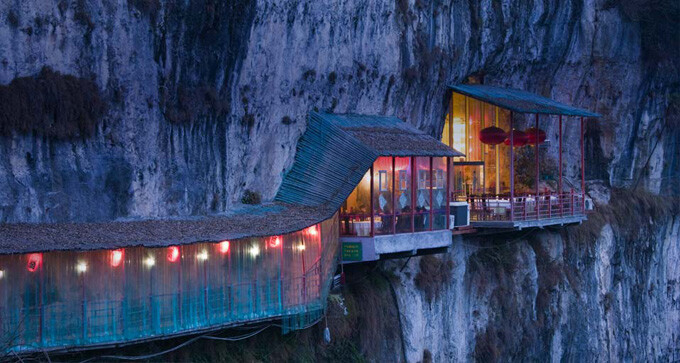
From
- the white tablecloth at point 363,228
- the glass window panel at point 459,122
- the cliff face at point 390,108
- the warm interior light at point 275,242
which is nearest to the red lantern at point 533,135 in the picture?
the cliff face at point 390,108

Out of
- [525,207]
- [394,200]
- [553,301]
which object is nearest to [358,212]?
[394,200]

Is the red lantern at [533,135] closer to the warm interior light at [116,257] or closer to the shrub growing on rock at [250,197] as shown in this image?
the shrub growing on rock at [250,197]

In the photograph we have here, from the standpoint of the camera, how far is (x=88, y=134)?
68.8 ft

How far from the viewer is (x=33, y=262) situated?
18969mm

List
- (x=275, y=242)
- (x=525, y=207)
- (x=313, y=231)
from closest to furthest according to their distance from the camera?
1. (x=275, y=242)
2. (x=313, y=231)
3. (x=525, y=207)

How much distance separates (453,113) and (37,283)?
18.5m

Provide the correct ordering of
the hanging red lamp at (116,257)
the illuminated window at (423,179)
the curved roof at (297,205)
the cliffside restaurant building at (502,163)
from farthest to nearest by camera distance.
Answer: the cliffside restaurant building at (502,163) < the illuminated window at (423,179) < the hanging red lamp at (116,257) < the curved roof at (297,205)

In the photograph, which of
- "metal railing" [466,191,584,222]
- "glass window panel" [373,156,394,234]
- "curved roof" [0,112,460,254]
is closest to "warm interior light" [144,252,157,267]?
"curved roof" [0,112,460,254]

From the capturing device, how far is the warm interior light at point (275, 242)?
2327 cm

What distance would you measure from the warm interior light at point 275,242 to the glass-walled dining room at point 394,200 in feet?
9.76

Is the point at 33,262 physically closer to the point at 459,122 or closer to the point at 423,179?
the point at 423,179

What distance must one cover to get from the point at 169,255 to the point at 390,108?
36.3ft

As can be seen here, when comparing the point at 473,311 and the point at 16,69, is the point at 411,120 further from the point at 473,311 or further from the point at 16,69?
the point at 16,69

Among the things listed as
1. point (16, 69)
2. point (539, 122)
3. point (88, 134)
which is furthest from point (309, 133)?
point (539, 122)
